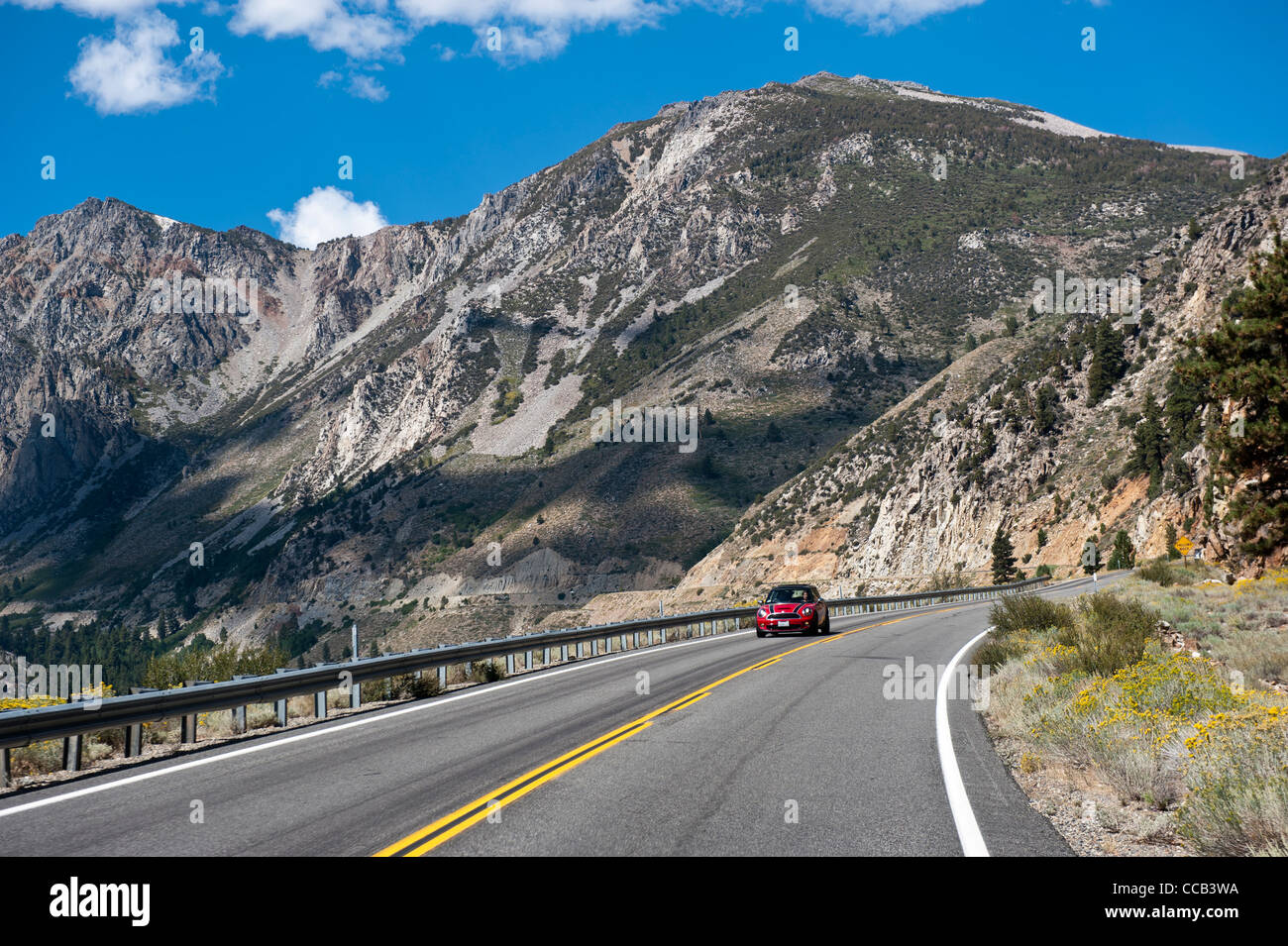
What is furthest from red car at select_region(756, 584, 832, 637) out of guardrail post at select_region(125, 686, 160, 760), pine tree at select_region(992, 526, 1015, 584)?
pine tree at select_region(992, 526, 1015, 584)

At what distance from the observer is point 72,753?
9.75 m

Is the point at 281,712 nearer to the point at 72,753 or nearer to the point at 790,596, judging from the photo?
the point at 72,753

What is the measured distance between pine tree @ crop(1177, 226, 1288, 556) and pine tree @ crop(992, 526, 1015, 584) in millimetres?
28555

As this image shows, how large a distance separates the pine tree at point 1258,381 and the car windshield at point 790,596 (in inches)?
550

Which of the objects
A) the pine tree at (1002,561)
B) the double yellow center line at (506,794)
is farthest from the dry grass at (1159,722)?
the pine tree at (1002,561)

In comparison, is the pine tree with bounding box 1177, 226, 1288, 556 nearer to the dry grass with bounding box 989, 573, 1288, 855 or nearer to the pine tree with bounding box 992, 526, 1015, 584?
the dry grass with bounding box 989, 573, 1288, 855

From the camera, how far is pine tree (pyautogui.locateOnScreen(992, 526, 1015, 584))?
60188 mm

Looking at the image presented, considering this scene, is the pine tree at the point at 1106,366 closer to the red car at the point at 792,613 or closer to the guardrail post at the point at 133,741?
the red car at the point at 792,613

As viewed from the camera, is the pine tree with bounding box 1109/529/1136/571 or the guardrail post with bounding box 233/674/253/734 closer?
the guardrail post with bounding box 233/674/253/734

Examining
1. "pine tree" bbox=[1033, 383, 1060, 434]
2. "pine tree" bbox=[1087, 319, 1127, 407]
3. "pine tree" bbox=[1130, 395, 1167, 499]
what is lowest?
"pine tree" bbox=[1130, 395, 1167, 499]

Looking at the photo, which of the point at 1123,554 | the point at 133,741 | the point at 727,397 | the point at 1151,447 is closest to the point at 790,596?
the point at 133,741

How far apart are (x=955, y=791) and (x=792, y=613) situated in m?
20.0
